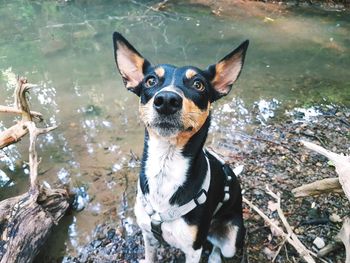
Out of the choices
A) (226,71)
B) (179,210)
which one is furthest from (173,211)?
(226,71)

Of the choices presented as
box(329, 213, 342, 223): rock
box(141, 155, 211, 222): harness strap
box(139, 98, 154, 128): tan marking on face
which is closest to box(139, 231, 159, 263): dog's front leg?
box(141, 155, 211, 222): harness strap

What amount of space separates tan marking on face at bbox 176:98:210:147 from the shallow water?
186cm

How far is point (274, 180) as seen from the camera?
4355mm

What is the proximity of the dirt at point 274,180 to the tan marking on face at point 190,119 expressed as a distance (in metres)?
1.50

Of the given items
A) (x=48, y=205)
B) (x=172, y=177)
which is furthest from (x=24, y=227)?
(x=172, y=177)

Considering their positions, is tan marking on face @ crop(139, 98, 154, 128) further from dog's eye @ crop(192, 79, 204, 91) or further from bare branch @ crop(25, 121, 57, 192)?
bare branch @ crop(25, 121, 57, 192)

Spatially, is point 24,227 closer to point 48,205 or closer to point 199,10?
point 48,205

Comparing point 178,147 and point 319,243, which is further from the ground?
point 178,147

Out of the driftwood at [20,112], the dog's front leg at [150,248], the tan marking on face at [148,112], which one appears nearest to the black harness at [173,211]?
the dog's front leg at [150,248]

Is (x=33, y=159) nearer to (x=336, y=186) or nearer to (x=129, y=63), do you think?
(x=129, y=63)

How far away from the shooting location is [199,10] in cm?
1141

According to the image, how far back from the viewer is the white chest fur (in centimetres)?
271

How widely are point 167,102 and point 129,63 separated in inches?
29.5

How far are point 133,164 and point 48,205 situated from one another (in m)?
1.33
